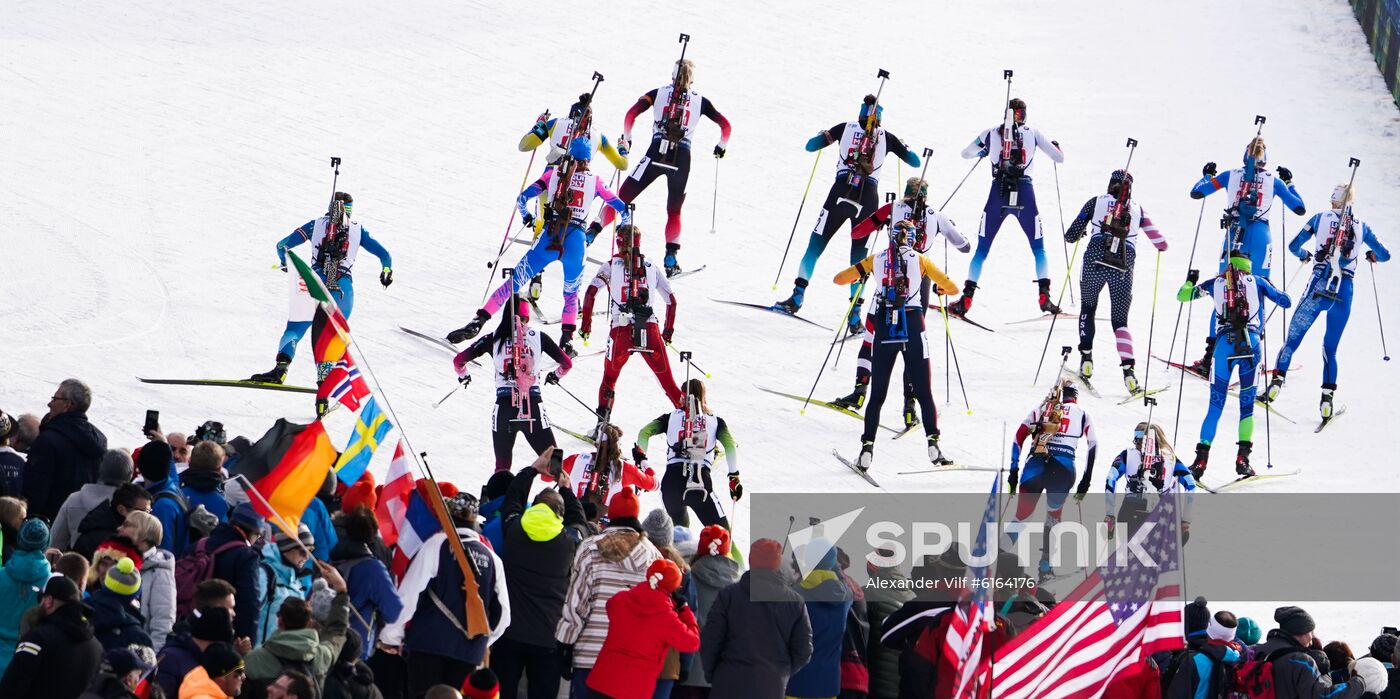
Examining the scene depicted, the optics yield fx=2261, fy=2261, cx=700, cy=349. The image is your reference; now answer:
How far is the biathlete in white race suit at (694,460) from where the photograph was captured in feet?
49.6

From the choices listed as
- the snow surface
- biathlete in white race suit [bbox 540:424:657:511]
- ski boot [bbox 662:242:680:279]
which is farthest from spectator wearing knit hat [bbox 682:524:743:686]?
ski boot [bbox 662:242:680:279]

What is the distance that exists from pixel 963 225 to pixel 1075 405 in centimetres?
984

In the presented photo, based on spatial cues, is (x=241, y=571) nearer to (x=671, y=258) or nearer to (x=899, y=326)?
(x=899, y=326)

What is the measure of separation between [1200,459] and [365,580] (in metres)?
9.88

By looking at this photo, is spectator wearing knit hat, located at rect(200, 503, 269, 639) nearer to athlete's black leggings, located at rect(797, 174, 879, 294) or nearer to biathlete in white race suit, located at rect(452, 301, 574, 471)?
biathlete in white race suit, located at rect(452, 301, 574, 471)

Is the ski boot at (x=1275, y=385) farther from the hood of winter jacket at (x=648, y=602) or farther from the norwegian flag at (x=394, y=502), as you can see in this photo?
the norwegian flag at (x=394, y=502)

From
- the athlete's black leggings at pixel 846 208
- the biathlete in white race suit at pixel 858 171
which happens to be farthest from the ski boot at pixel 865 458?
the athlete's black leggings at pixel 846 208

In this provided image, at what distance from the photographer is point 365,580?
975 centimetres

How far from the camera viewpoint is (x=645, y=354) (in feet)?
56.4

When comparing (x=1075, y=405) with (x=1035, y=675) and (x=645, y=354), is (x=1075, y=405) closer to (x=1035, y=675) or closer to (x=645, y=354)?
(x=645, y=354)

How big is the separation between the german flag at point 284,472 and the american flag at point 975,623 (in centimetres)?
296

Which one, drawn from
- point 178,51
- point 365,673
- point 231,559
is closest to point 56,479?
point 231,559

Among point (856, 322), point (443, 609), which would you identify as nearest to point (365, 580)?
point (443, 609)

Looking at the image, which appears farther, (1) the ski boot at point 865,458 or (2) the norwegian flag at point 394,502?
(1) the ski boot at point 865,458
